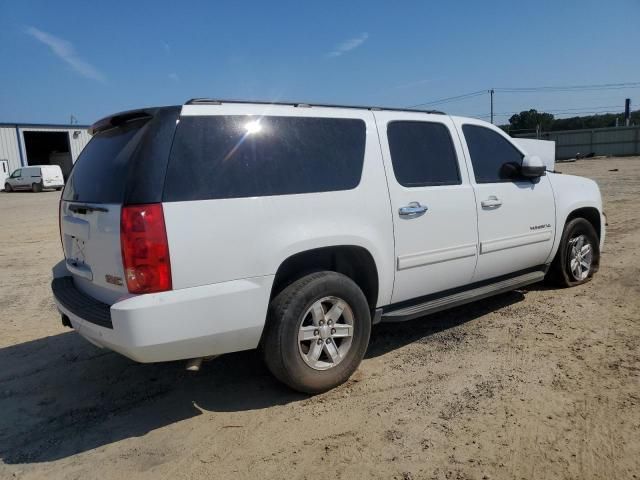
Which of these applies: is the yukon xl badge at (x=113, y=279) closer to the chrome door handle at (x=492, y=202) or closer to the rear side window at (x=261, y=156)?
the rear side window at (x=261, y=156)

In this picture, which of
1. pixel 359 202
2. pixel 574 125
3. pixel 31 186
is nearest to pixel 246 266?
pixel 359 202

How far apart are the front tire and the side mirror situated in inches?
88.6

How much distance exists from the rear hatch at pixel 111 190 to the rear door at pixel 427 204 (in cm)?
170

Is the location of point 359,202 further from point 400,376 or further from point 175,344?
point 175,344

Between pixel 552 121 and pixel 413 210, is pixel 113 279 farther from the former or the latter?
pixel 552 121

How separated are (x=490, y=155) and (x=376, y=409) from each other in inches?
105

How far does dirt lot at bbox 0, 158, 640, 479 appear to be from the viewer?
2734 millimetres

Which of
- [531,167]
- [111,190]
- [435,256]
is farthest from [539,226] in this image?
[111,190]

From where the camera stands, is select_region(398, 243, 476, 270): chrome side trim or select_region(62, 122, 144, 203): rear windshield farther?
select_region(398, 243, 476, 270): chrome side trim

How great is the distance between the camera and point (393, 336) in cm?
459

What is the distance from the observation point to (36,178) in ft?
115

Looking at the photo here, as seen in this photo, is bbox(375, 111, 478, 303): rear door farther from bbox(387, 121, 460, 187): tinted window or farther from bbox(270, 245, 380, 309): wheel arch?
bbox(270, 245, 380, 309): wheel arch

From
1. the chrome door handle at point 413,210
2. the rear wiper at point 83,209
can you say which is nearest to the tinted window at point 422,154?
the chrome door handle at point 413,210

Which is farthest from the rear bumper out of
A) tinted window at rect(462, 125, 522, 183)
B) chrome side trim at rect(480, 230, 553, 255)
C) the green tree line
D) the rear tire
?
the green tree line
